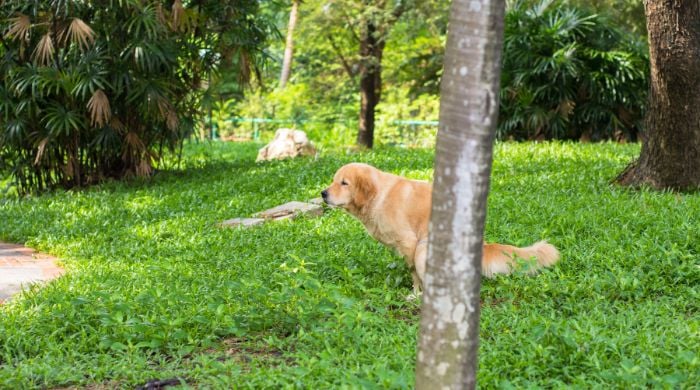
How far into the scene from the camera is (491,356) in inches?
167

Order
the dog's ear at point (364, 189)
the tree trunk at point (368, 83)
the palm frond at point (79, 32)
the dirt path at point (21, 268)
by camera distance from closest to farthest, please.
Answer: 1. the dog's ear at point (364, 189)
2. the dirt path at point (21, 268)
3. the palm frond at point (79, 32)
4. the tree trunk at point (368, 83)

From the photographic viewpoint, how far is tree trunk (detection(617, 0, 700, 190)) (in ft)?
26.4

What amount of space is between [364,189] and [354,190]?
0.23 ft

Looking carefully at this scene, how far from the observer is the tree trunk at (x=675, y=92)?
26.4 feet

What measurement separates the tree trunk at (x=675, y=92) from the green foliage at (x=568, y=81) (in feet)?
18.7

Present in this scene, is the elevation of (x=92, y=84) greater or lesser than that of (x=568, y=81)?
lesser

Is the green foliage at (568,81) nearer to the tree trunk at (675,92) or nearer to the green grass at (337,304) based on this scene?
the green grass at (337,304)

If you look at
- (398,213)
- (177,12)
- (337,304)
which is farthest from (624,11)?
(337,304)

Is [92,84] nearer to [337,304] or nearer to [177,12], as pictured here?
[177,12]

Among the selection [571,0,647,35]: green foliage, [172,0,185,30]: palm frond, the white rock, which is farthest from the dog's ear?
[571,0,647,35]: green foliage

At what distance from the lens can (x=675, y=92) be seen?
808 cm

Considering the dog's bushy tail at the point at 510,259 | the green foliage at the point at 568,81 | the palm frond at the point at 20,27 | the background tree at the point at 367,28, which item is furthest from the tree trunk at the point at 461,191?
the background tree at the point at 367,28

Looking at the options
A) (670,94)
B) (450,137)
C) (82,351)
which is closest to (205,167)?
(670,94)

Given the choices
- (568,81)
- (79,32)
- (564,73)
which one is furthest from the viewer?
(568,81)
